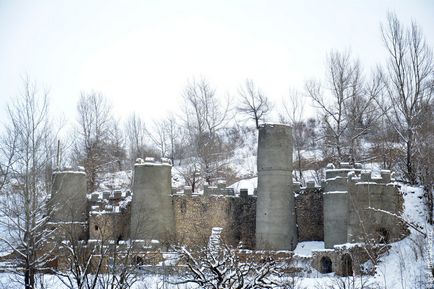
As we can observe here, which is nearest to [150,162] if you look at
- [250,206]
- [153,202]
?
[153,202]

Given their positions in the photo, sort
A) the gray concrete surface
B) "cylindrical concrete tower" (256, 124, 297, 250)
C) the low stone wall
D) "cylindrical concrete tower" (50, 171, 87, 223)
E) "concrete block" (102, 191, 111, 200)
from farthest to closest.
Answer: "concrete block" (102, 191, 111, 200) → "cylindrical concrete tower" (50, 171, 87, 223) → "cylindrical concrete tower" (256, 124, 297, 250) → the gray concrete surface → the low stone wall

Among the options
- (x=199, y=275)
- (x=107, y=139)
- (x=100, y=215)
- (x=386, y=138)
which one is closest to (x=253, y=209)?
(x=100, y=215)

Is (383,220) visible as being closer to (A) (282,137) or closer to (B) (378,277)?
(B) (378,277)

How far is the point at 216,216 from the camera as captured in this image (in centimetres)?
3300

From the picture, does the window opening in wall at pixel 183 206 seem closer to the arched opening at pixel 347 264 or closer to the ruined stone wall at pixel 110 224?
the ruined stone wall at pixel 110 224

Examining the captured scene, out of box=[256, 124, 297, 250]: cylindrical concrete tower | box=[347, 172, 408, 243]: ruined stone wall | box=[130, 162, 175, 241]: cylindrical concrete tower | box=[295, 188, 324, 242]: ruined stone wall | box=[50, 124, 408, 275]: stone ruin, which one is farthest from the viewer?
box=[295, 188, 324, 242]: ruined stone wall

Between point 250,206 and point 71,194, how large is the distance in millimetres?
9800

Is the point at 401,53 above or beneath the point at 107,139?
above

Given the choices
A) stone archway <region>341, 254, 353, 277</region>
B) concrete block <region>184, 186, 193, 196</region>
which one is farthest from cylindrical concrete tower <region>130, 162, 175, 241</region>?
stone archway <region>341, 254, 353, 277</region>

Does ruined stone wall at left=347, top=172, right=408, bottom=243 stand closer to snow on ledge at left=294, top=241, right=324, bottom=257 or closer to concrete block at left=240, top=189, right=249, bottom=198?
snow on ledge at left=294, top=241, right=324, bottom=257

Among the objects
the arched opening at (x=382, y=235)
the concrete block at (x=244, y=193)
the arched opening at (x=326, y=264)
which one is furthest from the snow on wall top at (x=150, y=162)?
the arched opening at (x=382, y=235)

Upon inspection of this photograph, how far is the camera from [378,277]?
23391mm

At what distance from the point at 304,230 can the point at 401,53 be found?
500 inches

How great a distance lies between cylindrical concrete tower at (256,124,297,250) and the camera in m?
30.3
